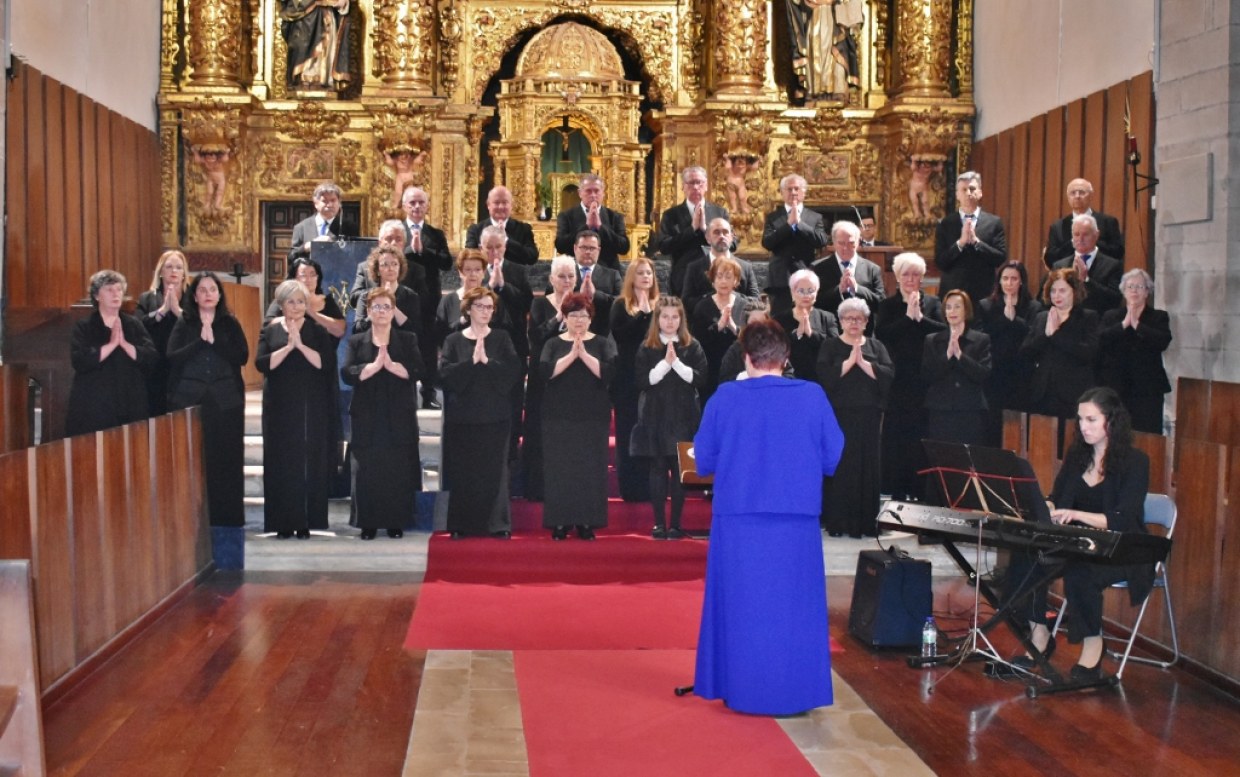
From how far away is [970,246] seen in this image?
348 inches

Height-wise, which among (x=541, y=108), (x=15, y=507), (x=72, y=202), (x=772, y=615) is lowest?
(x=772, y=615)

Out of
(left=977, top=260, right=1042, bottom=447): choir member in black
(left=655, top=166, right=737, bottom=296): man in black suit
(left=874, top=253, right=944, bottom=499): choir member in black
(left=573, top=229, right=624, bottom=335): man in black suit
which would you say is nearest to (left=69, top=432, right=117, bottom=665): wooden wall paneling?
(left=573, top=229, right=624, bottom=335): man in black suit

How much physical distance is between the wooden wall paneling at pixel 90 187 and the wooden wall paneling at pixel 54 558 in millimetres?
5816

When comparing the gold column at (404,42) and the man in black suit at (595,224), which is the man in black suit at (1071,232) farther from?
the gold column at (404,42)

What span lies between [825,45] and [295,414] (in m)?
7.34

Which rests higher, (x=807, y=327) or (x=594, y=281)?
(x=594, y=281)

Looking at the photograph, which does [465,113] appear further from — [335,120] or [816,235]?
[816,235]

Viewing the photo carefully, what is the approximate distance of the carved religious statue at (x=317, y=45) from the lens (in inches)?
505

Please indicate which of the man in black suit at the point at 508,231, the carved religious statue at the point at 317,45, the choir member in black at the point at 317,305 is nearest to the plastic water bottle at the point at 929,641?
the choir member in black at the point at 317,305

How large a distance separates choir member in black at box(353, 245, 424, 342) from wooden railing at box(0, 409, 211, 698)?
117 cm

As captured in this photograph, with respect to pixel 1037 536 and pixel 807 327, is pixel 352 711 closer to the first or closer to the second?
pixel 1037 536

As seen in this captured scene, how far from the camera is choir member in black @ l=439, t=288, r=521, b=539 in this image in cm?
758

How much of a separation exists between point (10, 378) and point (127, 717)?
8.29 ft

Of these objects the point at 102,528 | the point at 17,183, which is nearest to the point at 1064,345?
the point at 102,528
